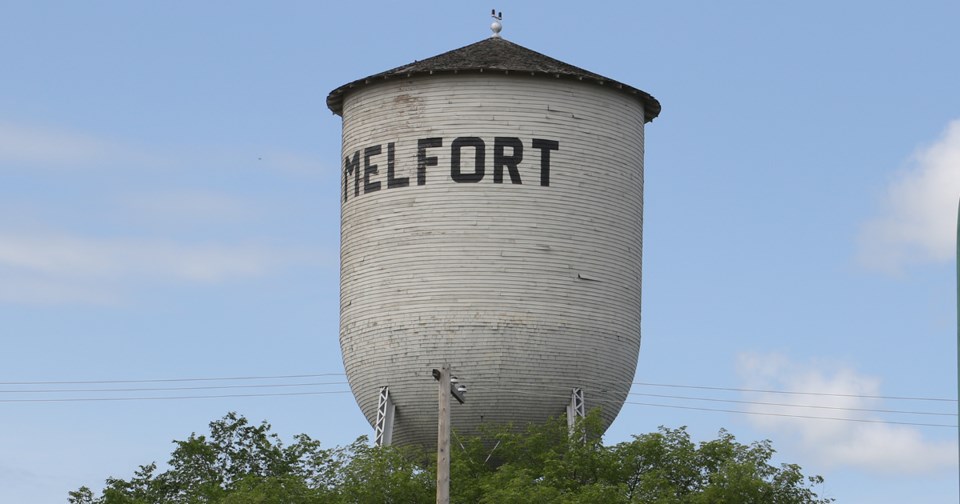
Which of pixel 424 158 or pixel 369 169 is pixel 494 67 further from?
pixel 369 169

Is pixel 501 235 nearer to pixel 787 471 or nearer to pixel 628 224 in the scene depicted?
pixel 628 224

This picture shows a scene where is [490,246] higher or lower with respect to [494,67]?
lower

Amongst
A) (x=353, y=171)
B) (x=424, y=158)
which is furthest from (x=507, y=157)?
(x=353, y=171)

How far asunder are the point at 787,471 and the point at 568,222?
278 inches

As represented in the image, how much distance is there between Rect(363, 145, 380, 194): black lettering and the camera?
4544cm

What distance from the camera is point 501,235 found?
44312 mm

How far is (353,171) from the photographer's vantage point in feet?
151

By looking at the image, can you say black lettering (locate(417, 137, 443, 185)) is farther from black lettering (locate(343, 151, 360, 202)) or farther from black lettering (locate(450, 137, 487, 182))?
black lettering (locate(343, 151, 360, 202))

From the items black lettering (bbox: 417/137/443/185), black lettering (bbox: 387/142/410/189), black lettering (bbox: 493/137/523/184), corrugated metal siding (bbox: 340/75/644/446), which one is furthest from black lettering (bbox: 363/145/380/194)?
black lettering (bbox: 493/137/523/184)

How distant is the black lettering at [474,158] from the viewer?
44.5 m

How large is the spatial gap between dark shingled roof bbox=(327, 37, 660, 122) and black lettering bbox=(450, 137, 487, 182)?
144 centimetres

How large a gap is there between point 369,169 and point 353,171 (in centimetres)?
61

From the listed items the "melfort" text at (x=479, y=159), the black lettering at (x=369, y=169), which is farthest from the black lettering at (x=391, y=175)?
the black lettering at (x=369, y=169)

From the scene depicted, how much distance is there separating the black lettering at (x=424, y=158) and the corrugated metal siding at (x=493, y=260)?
9 cm
